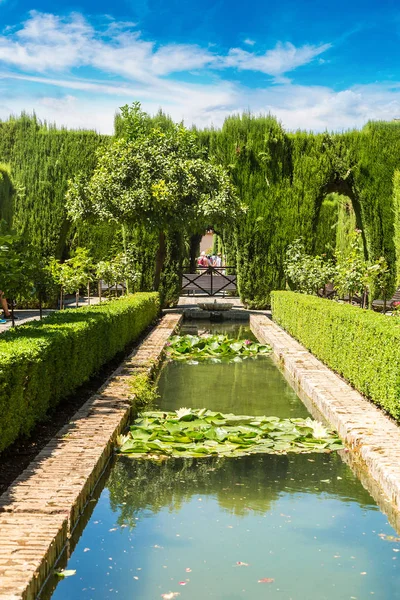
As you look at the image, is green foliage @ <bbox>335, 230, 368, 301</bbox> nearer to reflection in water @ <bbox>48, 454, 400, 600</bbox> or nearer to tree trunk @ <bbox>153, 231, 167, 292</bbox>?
tree trunk @ <bbox>153, 231, 167, 292</bbox>

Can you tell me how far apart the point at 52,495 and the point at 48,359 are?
6.93 feet

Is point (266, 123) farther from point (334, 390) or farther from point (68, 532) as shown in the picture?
point (68, 532)

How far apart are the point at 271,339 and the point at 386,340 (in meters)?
6.26

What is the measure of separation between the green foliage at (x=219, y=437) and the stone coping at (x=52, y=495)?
10.2 inches

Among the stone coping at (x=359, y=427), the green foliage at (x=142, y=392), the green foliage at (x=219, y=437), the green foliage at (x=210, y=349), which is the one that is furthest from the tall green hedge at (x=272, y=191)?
the green foliage at (x=219, y=437)

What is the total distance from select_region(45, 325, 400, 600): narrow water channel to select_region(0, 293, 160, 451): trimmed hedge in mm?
851

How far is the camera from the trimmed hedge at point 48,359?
502cm

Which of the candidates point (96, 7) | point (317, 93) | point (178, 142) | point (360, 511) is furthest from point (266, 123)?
point (360, 511)

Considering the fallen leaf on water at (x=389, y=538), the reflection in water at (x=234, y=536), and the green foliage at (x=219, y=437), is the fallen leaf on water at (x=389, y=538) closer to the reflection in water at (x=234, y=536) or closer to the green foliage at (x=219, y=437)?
the reflection in water at (x=234, y=536)

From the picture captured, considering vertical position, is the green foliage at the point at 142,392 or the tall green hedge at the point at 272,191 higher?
the tall green hedge at the point at 272,191

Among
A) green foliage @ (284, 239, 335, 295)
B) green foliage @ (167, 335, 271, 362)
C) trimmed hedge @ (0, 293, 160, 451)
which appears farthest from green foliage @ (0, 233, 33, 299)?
green foliage @ (284, 239, 335, 295)

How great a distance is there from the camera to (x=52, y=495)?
412cm

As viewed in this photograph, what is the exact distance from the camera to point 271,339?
12914 mm

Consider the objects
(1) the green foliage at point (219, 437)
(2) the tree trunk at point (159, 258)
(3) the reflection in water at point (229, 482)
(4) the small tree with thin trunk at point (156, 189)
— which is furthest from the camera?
(2) the tree trunk at point (159, 258)
